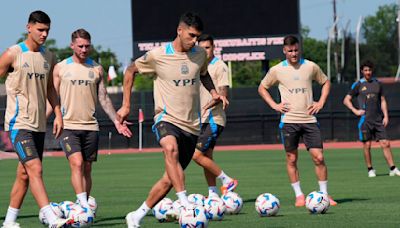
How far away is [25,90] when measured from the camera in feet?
38.0

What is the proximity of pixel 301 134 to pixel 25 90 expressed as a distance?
4704 mm

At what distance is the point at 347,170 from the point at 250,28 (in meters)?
18.2

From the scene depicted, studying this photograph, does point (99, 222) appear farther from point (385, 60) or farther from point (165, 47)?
point (385, 60)

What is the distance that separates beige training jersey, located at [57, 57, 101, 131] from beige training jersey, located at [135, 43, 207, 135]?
208cm

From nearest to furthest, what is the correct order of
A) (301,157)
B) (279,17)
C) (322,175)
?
(322,175)
(301,157)
(279,17)

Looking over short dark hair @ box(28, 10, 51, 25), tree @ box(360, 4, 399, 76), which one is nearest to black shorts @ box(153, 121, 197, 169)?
short dark hair @ box(28, 10, 51, 25)

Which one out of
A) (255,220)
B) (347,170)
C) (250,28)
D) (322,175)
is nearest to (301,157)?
(347,170)

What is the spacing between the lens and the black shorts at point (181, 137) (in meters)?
11.3

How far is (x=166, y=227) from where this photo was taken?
39.7 ft

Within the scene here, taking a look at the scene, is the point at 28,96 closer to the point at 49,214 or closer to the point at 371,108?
the point at 49,214

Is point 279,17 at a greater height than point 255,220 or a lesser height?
greater

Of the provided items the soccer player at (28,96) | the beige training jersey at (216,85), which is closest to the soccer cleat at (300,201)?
the beige training jersey at (216,85)

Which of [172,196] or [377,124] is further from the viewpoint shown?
[377,124]

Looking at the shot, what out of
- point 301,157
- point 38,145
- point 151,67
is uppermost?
point 151,67
